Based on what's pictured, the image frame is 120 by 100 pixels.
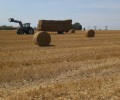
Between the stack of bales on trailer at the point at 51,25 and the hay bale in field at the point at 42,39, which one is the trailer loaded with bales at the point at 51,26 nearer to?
the stack of bales on trailer at the point at 51,25

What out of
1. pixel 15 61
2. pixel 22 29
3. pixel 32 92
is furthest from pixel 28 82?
pixel 22 29

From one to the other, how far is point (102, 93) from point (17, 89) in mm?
2523

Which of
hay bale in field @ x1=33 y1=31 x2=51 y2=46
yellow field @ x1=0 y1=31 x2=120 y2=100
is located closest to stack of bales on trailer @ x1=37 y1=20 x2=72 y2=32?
hay bale in field @ x1=33 y1=31 x2=51 y2=46

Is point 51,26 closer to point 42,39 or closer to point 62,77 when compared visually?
point 42,39

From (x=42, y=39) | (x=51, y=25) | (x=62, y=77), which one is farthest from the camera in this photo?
(x=51, y=25)

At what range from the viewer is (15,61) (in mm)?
14625

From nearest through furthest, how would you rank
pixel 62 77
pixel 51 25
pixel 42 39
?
pixel 62 77 → pixel 42 39 → pixel 51 25

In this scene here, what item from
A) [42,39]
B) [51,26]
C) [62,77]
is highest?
[51,26]

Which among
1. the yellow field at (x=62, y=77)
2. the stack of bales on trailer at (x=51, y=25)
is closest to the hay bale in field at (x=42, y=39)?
the yellow field at (x=62, y=77)

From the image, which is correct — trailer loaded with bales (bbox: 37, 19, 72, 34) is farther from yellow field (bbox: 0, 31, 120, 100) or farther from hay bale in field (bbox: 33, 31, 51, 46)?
yellow field (bbox: 0, 31, 120, 100)

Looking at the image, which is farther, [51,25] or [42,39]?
[51,25]

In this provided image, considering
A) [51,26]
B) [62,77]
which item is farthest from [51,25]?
[62,77]

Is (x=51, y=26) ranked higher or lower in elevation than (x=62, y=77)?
higher

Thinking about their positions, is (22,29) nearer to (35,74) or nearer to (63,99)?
(35,74)
